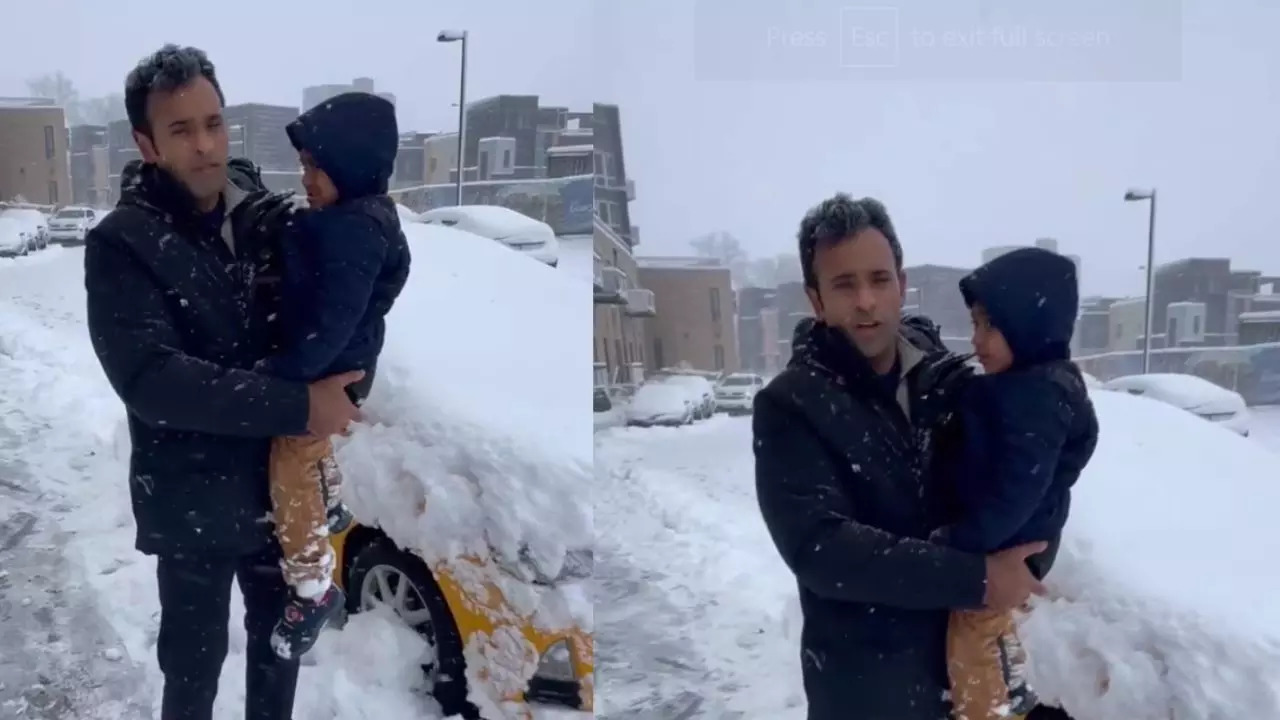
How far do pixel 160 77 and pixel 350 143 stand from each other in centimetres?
33

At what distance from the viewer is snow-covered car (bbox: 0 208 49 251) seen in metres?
1.77

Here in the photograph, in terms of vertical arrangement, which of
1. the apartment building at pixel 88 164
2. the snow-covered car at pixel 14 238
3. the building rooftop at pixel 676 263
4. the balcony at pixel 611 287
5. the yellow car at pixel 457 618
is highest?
the apartment building at pixel 88 164

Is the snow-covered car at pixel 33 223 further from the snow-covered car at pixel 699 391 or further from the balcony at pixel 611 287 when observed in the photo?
the snow-covered car at pixel 699 391

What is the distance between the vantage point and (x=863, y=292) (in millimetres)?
1432

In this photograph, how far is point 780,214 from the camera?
1.84 m

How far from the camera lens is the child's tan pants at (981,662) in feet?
4.51

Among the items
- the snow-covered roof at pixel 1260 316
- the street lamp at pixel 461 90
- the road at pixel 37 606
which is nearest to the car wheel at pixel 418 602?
the road at pixel 37 606

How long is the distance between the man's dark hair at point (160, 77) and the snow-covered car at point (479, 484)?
0.41 meters

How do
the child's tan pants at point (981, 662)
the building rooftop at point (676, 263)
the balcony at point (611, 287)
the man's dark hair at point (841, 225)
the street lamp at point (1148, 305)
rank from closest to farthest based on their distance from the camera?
1. the child's tan pants at point (981, 662)
2. the man's dark hair at point (841, 225)
3. the street lamp at point (1148, 305)
4. the building rooftop at point (676, 263)
5. the balcony at point (611, 287)

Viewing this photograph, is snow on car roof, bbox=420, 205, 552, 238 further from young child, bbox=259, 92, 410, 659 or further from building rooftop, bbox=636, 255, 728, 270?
young child, bbox=259, 92, 410, 659

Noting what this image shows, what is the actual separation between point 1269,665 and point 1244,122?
0.88 metres

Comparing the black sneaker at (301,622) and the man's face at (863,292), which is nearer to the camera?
the man's face at (863,292)

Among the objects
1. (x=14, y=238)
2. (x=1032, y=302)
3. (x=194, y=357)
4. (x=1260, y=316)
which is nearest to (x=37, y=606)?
(x=14, y=238)

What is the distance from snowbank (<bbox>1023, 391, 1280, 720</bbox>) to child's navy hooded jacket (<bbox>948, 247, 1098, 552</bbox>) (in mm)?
244
